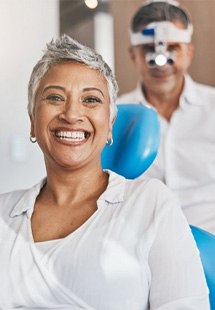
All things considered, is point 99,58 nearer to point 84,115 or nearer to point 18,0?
point 84,115

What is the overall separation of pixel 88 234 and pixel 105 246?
38mm

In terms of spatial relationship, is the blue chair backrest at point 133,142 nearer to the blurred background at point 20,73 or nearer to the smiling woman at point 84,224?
the smiling woman at point 84,224

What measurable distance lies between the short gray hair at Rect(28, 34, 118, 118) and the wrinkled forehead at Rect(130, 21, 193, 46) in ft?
2.51

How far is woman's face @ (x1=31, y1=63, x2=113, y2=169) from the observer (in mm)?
947

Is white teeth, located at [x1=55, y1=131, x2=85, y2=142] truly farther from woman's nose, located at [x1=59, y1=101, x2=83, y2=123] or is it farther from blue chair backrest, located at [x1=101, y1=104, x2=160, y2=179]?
blue chair backrest, located at [x1=101, y1=104, x2=160, y2=179]

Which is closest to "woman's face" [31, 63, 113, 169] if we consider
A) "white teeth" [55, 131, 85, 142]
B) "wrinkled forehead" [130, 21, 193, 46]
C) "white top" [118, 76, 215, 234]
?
"white teeth" [55, 131, 85, 142]

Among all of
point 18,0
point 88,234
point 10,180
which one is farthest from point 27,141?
point 88,234

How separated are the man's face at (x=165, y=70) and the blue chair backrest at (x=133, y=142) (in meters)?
0.53

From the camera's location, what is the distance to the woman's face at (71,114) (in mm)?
947

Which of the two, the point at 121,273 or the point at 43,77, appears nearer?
the point at 121,273

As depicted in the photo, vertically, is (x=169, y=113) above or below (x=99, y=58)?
below

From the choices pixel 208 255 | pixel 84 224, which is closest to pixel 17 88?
pixel 84 224

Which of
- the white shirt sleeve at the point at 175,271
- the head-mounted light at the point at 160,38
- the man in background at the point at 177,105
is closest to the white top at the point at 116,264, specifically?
the white shirt sleeve at the point at 175,271

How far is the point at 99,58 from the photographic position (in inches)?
38.4
